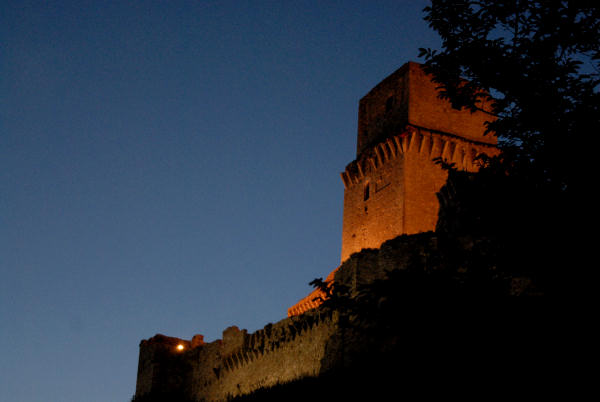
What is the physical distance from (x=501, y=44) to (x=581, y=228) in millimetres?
3078

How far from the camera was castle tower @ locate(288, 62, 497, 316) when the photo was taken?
3114 cm

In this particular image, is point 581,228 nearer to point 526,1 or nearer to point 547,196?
point 547,196

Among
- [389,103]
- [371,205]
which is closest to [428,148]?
[371,205]

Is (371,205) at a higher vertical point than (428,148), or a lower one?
lower

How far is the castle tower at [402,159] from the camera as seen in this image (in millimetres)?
31141

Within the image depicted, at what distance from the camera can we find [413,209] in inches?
1212

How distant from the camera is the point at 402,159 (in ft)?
105

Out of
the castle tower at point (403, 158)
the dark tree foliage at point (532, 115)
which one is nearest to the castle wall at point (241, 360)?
the castle tower at point (403, 158)

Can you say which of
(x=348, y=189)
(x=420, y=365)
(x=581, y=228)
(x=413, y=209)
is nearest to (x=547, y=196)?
(x=581, y=228)

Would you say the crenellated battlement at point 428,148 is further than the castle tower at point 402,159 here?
Yes

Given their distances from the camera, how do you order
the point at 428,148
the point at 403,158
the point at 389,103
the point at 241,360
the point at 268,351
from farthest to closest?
the point at 389,103
the point at 428,148
the point at 403,158
the point at 241,360
the point at 268,351

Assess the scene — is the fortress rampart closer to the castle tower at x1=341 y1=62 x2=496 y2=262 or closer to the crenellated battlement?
the castle tower at x1=341 y1=62 x2=496 y2=262

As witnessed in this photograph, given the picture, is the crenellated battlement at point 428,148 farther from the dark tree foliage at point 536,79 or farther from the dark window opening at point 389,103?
the dark tree foliage at point 536,79

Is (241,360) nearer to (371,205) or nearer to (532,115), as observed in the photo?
(371,205)
